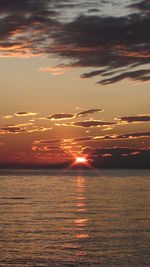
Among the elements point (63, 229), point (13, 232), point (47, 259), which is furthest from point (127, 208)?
point (47, 259)

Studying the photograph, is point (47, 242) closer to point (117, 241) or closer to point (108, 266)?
point (117, 241)

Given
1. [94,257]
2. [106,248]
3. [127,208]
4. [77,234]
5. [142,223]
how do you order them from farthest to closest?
[127,208] → [142,223] → [77,234] → [106,248] → [94,257]

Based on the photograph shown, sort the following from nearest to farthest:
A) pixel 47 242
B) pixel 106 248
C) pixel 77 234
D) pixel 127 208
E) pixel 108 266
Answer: pixel 108 266, pixel 106 248, pixel 47 242, pixel 77 234, pixel 127 208

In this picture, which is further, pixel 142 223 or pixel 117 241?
pixel 142 223

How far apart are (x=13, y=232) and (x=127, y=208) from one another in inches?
1094

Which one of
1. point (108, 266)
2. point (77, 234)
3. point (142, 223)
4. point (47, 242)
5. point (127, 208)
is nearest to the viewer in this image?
point (108, 266)

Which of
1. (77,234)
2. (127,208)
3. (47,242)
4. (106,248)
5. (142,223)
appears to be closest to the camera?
(106,248)

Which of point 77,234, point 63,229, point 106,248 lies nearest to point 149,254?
point 106,248

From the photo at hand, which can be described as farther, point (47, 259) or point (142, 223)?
point (142, 223)

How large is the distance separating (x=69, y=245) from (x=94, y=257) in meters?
5.10

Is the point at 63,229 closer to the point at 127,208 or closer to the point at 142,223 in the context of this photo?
the point at 142,223

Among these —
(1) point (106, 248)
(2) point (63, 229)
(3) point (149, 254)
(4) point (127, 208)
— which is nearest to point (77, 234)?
(2) point (63, 229)

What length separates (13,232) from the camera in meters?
48.8

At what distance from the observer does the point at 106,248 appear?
4078 cm
